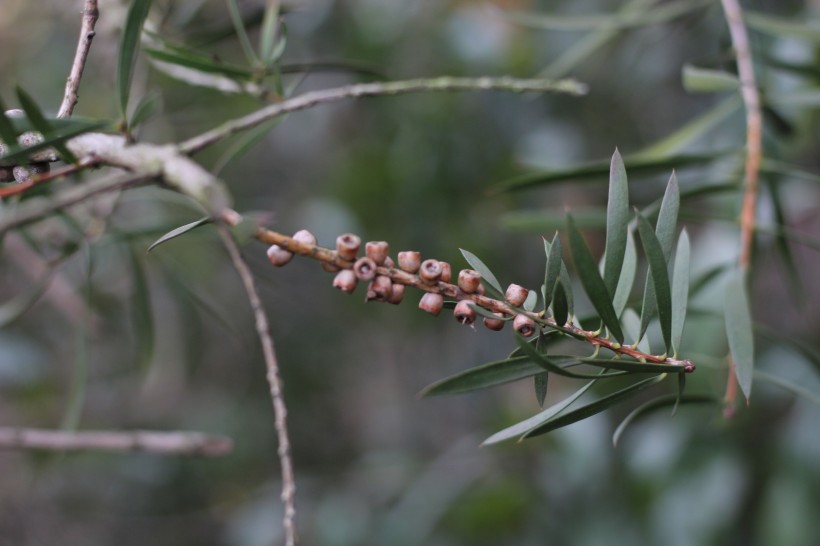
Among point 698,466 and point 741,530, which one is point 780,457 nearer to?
point 698,466

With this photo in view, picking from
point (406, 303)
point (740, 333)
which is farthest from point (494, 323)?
point (406, 303)

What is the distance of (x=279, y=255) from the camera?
0.85ft

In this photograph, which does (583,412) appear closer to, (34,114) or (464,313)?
(464,313)

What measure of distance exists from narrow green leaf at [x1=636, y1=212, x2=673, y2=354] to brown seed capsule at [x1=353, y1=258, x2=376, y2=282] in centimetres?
10

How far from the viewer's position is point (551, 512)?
37.9 inches

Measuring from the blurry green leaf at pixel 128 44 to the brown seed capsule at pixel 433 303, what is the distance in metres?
0.17

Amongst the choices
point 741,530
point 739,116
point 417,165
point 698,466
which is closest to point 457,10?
point 417,165

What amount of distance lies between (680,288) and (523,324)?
0.28 ft

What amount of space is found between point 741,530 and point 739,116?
1.83 ft

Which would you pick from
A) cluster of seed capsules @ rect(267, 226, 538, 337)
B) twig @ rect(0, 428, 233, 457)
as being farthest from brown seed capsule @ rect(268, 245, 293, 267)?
twig @ rect(0, 428, 233, 457)

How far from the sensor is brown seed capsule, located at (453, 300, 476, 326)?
0.27 metres

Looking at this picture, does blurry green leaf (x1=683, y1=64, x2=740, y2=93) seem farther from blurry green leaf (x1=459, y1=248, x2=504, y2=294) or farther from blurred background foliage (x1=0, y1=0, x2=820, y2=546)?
blurry green leaf (x1=459, y1=248, x2=504, y2=294)

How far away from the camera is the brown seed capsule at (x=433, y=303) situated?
0.88 feet

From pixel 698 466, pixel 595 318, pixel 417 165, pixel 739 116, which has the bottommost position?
pixel 698 466
